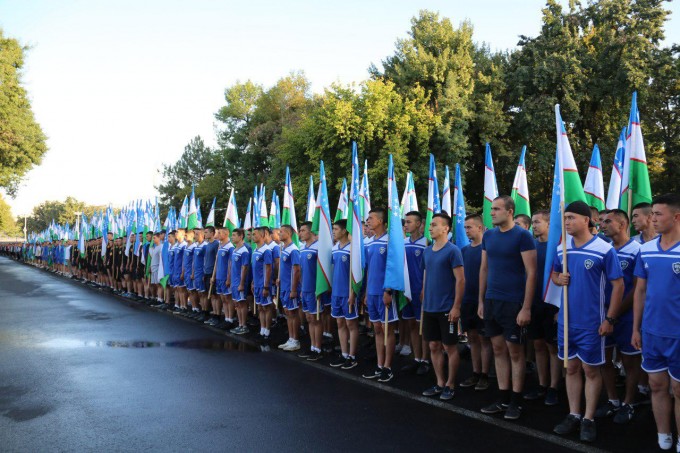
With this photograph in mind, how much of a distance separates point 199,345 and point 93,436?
14.9 ft

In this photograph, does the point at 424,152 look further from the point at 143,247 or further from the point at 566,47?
the point at 143,247

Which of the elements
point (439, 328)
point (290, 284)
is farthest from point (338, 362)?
point (439, 328)

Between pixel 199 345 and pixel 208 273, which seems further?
pixel 208 273

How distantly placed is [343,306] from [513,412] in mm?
3098

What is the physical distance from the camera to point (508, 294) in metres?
5.46

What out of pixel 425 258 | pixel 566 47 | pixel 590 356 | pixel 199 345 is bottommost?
pixel 199 345

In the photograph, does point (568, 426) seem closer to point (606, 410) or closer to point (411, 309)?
point (606, 410)

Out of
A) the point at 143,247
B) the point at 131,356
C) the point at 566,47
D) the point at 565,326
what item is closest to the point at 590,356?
the point at 565,326

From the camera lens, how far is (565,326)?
4812 millimetres

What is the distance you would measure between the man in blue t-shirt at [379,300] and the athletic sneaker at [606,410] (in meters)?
2.40

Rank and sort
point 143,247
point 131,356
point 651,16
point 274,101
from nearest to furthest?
point 131,356 < point 143,247 < point 651,16 < point 274,101

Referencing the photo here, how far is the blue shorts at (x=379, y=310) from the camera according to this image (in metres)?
7.02

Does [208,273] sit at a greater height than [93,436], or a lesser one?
greater

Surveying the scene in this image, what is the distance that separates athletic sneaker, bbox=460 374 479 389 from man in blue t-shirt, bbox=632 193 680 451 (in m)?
2.40
